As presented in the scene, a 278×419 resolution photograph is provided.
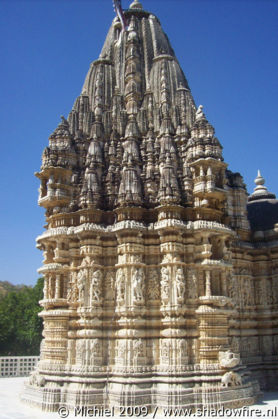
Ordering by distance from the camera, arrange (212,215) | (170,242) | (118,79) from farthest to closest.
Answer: (118,79) < (212,215) < (170,242)

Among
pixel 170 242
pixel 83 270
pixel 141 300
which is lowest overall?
pixel 141 300

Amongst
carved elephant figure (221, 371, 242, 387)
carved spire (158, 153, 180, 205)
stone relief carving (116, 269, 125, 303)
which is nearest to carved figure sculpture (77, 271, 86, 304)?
stone relief carving (116, 269, 125, 303)

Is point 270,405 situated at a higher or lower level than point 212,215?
lower

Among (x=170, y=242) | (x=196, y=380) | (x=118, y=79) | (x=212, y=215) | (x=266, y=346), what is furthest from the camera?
(x=118, y=79)

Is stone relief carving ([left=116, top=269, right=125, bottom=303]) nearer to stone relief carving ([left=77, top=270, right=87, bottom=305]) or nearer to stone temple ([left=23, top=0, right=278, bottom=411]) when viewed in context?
stone temple ([left=23, top=0, right=278, bottom=411])

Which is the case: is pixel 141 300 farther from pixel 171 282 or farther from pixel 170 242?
pixel 170 242

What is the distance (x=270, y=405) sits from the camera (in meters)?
15.9

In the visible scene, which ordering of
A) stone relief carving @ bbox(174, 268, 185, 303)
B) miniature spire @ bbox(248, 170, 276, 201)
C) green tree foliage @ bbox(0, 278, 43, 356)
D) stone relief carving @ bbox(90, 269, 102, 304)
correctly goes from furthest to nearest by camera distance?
green tree foliage @ bbox(0, 278, 43, 356), miniature spire @ bbox(248, 170, 276, 201), stone relief carving @ bbox(90, 269, 102, 304), stone relief carving @ bbox(174, 268, 185, 303)

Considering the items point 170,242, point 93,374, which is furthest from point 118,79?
point 93,374

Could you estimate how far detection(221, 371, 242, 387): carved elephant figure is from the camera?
50.0ft

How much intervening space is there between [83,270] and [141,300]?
2.67 metres

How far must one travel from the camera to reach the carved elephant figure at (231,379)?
15234 millimetres

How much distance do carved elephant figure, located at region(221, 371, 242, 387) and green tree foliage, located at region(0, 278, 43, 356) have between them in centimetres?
2987

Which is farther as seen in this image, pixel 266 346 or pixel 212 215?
pixel 266 346
